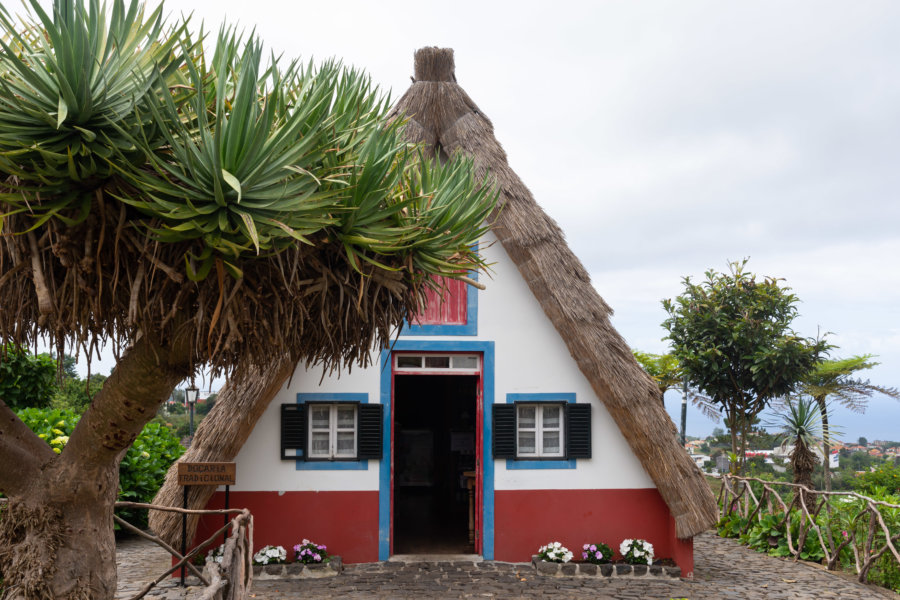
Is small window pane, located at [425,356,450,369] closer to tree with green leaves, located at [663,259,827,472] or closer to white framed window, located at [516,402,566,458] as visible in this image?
white framed window, located at [516,402,566,458]

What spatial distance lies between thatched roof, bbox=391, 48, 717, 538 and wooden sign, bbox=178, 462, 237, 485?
13.5ft

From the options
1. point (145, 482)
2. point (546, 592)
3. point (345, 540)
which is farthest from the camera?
point (145, 482)

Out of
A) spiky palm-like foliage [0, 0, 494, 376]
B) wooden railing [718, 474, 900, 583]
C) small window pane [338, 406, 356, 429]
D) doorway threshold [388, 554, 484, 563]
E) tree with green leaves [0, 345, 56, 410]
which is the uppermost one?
spiky palm-like foliage [0, 0, 494, 376]

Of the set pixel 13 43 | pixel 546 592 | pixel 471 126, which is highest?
pixel 471 126

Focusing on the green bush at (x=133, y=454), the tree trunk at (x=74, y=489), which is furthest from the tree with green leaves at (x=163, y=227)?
the green bush at (x=133, y=454)

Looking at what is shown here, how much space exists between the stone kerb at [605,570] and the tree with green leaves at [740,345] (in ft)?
26.1

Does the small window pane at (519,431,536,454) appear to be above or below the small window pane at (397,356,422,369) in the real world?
below

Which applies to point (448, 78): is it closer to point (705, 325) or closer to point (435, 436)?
point (435, 436)

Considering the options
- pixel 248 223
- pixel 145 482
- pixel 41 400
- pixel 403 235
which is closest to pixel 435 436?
pixel 145 482

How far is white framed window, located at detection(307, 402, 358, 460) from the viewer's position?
9.32 meters

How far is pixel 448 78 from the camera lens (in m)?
10.6

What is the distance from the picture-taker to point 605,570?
8.84m

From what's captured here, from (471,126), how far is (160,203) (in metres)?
7.20

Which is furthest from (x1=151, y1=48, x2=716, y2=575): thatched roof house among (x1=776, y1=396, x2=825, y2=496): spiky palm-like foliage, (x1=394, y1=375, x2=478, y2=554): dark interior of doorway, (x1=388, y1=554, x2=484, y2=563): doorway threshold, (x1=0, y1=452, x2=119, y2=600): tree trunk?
(x1=776, y1=396, x2=825, y2=496): spiky palm-like foliage
